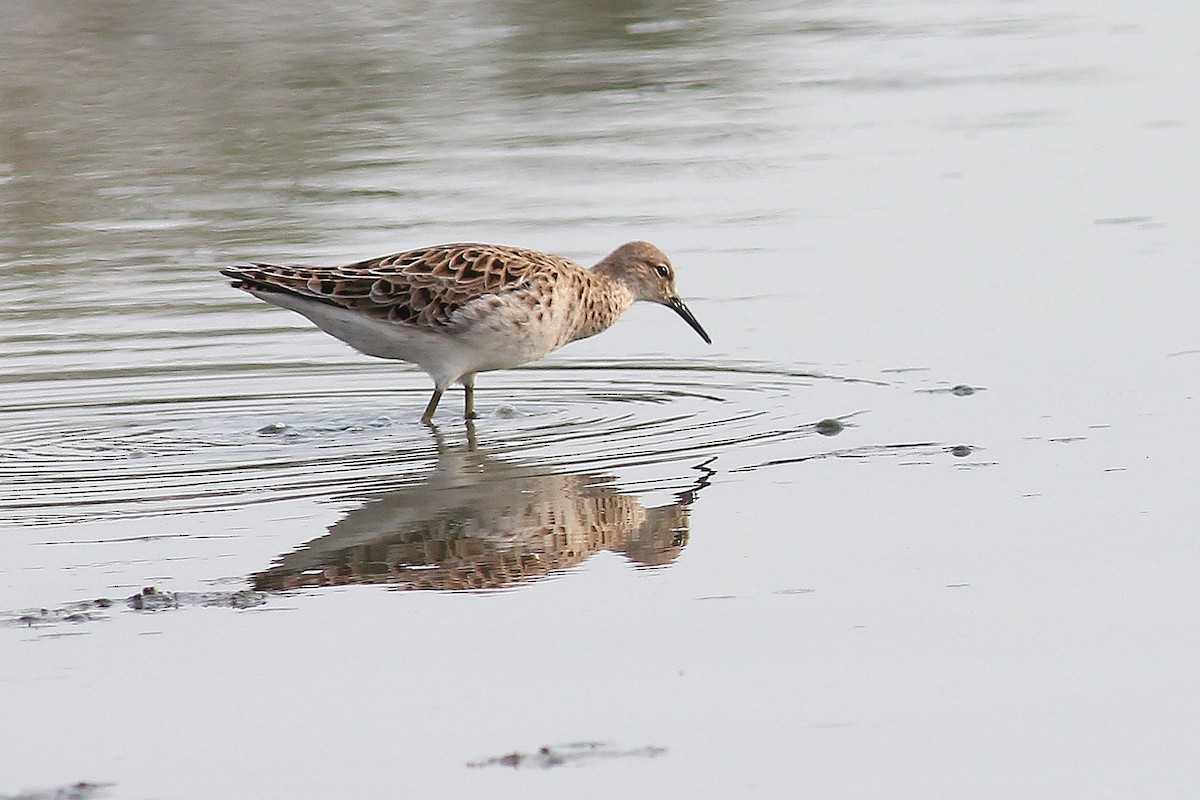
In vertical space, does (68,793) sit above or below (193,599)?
below

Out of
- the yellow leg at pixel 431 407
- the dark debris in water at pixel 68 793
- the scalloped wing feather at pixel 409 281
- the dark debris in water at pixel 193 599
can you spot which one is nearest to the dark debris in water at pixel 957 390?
the scalloped wing feather at pixel 409 281

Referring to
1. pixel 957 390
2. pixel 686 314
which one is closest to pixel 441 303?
pixel 686 314

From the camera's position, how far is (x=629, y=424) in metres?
9.34

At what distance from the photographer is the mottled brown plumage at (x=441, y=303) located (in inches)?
389

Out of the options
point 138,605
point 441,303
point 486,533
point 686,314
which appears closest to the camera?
point 138,605

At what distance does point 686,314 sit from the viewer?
10781 millimetres

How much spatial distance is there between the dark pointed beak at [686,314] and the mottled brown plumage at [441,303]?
0.69 metres

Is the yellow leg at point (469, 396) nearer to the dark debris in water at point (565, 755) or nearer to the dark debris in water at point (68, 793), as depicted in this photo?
the dark debris in water at point (565, 755)

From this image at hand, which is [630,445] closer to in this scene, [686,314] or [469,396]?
[469,396]

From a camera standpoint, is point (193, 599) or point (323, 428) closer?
point (193, 599)

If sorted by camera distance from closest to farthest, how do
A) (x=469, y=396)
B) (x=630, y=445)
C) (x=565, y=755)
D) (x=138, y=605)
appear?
(x=565, y=755), (x=138, y=605), (x=630, y=445), (x=469, y=396)

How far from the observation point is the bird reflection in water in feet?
22.8

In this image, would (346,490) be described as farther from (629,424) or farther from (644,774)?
(644,774)

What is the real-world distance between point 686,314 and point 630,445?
6.51ft
